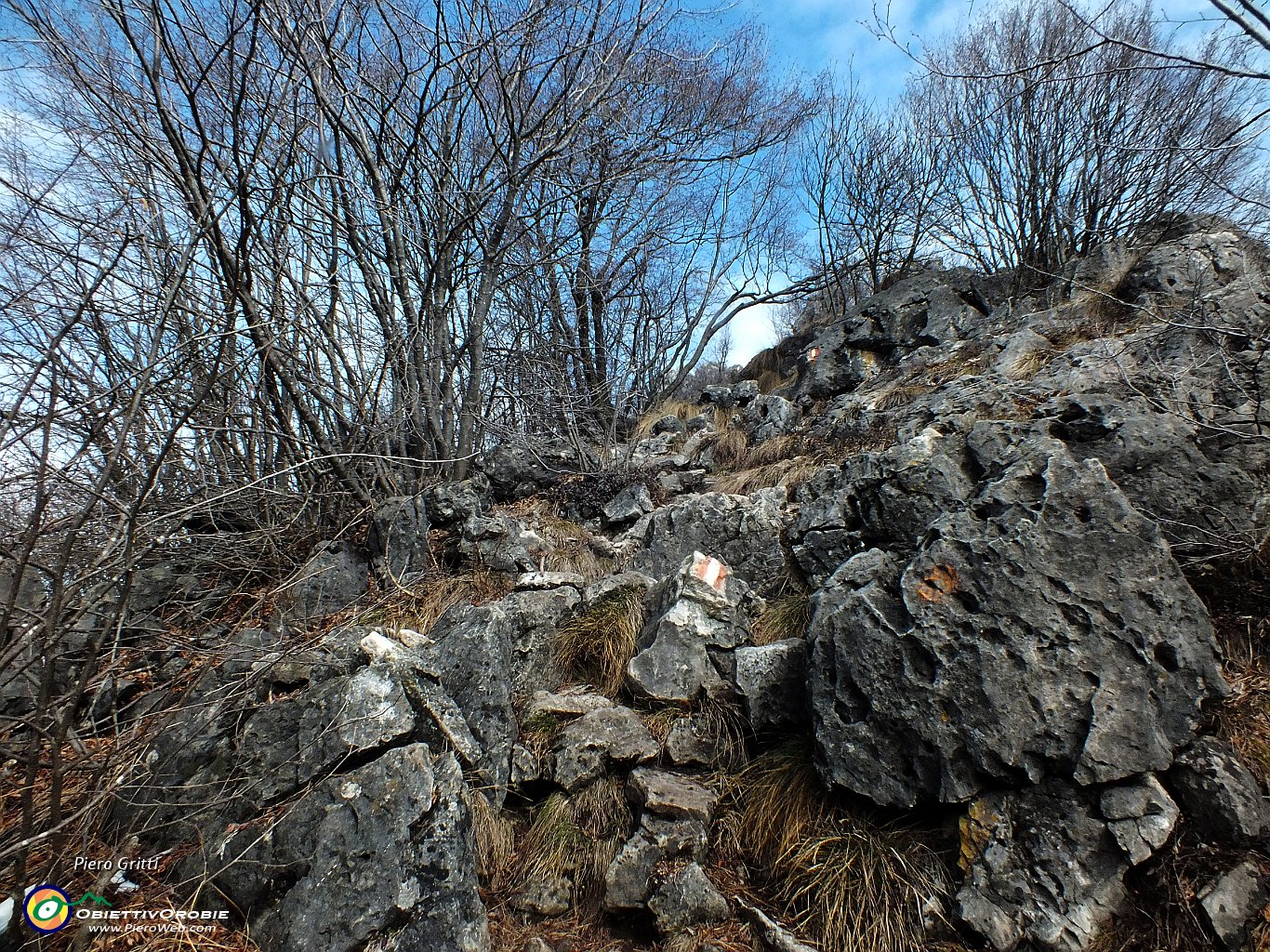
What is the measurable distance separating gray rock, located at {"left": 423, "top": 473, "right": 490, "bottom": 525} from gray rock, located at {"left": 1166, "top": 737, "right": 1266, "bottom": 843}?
174 inches

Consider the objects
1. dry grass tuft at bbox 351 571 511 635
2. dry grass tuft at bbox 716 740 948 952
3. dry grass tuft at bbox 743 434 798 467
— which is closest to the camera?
dry grass tuft at bbox 716 740 948 952

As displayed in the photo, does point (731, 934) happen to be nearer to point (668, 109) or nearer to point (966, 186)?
point (668, 109)

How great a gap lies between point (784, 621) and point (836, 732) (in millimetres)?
1104

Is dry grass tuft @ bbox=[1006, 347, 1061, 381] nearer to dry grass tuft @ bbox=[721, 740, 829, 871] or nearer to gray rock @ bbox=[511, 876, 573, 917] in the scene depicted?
dry grass tuft @ bbox=[721, 740, 829, 871]

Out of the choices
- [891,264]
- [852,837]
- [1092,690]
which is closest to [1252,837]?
[1092,690]

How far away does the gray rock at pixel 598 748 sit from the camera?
2893 millimetres

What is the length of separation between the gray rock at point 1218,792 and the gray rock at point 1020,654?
0.06 metres

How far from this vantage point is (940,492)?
3459mm

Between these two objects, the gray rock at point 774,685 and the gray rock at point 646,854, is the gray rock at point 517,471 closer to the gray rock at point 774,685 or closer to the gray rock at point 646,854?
the gray rock at point 774,685

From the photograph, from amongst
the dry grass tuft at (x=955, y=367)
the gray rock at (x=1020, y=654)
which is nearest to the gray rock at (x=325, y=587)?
the gray rock at (x=1020, y=654)

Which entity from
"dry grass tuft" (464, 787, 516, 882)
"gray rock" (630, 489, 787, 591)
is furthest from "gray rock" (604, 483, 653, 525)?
"dry grass tuft" (464, 787, 516, 882)

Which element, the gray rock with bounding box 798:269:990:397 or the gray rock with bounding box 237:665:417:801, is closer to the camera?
the gray rock with bounding box 237:665:417:801

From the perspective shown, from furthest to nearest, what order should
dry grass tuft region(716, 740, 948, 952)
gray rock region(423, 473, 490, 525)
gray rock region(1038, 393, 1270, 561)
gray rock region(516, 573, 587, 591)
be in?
gray rock region(423, 473, 490, 525) < gray rock region(516, 573, 587, 591) < gray rock region(1038, 393, 1270, 561) < dry grass tuft region(716, 740, 948, 952)

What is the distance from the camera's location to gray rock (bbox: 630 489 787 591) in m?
4.16
